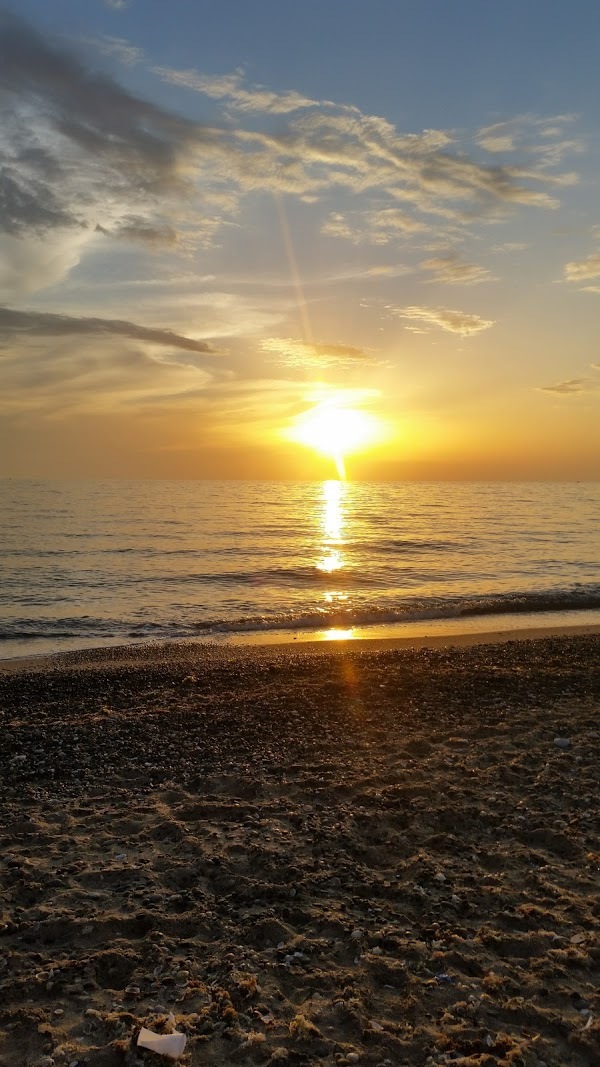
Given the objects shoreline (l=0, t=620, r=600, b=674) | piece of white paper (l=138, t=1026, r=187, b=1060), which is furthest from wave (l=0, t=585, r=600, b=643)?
piece of white paper (l=138, t=1026, r=187, b=1060)

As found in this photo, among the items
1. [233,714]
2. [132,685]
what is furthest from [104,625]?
[233,714]

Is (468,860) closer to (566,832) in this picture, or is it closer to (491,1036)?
(566,832)

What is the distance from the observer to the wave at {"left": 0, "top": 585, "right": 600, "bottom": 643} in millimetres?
17625

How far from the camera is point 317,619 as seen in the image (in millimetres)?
19484

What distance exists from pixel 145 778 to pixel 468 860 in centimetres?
364

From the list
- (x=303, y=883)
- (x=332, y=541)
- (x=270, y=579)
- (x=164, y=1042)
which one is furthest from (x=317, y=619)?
(x=332, y=541)

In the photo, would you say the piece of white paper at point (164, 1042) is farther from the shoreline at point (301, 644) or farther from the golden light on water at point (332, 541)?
the golden light on water at point (332, 541)

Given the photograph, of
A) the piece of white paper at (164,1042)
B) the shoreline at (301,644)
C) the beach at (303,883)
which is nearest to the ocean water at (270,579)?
the shoreline at (301,644)

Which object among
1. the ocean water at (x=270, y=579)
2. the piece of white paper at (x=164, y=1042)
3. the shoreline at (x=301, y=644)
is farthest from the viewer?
the ocean water at (x=270, y=579)

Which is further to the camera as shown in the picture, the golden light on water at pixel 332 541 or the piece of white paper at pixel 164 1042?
the golden light on water at pixel 332 541

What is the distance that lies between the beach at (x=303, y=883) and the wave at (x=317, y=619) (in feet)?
25.5

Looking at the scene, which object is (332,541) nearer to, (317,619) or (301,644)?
(317,619)

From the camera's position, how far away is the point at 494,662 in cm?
1312

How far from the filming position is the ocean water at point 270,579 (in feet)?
61.7
